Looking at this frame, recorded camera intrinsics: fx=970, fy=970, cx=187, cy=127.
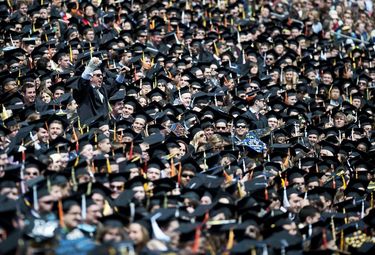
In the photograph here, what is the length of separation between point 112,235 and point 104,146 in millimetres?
2681

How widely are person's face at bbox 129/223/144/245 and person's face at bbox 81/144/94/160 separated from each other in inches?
79.6

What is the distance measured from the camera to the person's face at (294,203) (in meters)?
10.9

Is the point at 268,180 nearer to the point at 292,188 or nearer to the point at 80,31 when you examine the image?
the point at 292,188

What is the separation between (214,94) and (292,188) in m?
3.26

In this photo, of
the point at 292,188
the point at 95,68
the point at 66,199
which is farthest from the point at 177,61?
the point at 66,199

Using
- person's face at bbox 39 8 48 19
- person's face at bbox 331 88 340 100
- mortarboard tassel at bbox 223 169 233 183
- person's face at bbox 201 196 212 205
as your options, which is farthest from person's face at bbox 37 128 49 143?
person's face at bbox 331 88 340 100

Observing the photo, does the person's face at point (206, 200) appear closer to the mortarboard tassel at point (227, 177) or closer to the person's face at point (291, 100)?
the mortarboard tassel at point (227, 177)

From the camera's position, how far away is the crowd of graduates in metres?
9.22

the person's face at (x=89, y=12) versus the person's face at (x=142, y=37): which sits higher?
the person's face at (x=89, y=12)

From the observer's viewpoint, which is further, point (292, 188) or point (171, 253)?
point (292, 188)

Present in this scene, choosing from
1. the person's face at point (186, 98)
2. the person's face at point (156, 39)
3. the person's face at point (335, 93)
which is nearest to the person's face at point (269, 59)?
the person's face at point (335, 93)

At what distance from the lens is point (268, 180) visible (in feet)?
37.9

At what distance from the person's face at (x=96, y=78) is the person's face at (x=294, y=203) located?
11.7 feet

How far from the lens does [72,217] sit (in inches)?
352
